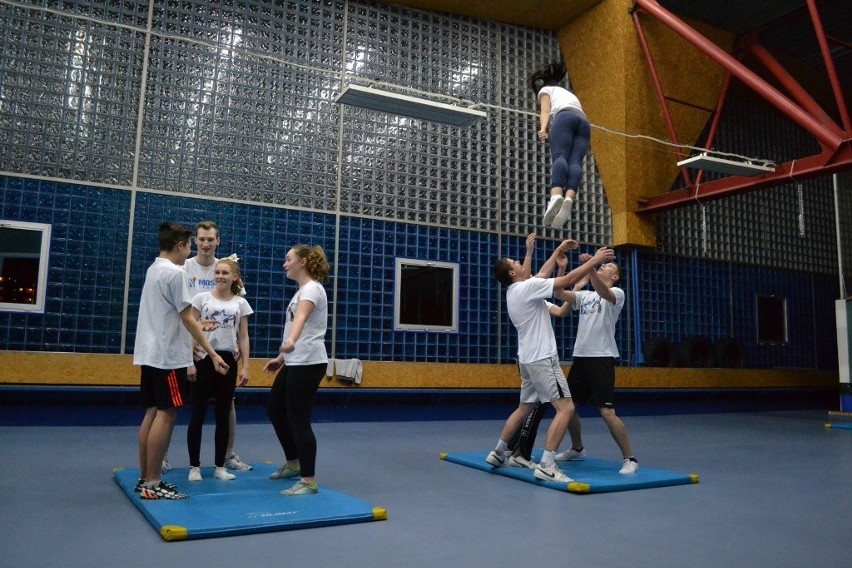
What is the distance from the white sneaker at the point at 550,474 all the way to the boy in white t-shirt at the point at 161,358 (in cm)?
188

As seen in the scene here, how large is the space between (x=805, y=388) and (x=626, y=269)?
352 cm

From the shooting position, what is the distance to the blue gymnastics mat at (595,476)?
137 inches

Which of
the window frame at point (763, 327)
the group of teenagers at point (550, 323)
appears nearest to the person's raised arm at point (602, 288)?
the group of teenagers at point (550, 323)

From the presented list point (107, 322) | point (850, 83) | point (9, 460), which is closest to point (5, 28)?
point (107, 322)

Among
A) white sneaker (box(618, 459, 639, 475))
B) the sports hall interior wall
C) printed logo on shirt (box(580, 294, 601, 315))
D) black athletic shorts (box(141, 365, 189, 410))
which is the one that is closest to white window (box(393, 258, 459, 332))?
the sports hall interior wall

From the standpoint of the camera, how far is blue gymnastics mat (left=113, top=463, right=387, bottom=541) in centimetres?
249

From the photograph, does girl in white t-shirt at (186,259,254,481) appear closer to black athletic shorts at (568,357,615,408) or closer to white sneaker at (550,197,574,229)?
white sneaker at (550,197,574,229)

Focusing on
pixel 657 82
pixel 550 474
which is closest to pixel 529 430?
pixel 550 474

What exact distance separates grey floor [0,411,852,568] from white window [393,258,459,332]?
2679 mm

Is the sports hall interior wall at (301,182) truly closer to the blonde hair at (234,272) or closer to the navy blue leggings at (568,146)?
the blonde hair at (234,272)

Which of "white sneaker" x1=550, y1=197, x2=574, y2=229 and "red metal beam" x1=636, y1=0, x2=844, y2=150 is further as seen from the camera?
"red metal beam" x1=636, y1=0, x2=844, y2=150

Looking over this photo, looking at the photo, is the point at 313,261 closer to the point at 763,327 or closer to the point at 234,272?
the point at 234,272

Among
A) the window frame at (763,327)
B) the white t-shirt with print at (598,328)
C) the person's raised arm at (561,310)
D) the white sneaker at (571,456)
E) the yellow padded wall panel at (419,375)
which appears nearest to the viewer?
the white t-shirt with print at (598,328)

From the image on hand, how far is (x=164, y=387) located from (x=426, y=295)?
5.04 metres
